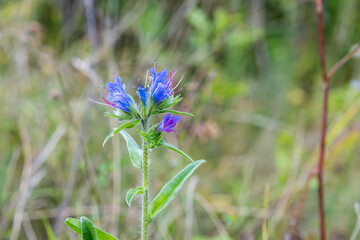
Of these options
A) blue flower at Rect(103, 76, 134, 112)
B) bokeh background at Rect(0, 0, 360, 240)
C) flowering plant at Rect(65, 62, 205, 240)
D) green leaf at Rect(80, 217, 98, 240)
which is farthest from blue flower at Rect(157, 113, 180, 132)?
bokeh background at Rect(0, 0, 360, 240)

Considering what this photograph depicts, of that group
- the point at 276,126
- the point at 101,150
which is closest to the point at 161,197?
the point at 101,150

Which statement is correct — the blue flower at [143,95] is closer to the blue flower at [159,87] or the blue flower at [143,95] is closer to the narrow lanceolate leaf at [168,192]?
the blue flower at [159,87]

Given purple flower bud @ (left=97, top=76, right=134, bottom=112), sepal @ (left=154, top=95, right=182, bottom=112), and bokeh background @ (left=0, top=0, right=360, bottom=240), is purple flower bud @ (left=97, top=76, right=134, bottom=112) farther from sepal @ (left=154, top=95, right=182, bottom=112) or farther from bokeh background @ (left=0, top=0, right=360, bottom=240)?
bokeh background @ (left=0, top=0, right=360, bottom=240)

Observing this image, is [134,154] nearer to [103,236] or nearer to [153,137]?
[153,137]

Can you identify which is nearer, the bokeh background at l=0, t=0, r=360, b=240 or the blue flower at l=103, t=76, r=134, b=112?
the blue flower at l=103, t=76, r=134, b=112

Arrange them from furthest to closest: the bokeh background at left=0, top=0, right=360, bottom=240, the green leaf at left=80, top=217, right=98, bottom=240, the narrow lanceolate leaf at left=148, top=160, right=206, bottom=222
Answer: the bokeh background at left=0, top=0, right=360, bottom=240
the narrow lanceolate leaf at left=148, top=160, right=206, bottom=222
the green leaf at left=80, top=217, right=98, bottom=240

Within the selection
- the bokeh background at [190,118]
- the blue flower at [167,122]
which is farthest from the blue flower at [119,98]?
the bokeh background at [190,118]

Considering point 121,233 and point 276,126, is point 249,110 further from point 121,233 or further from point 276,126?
point 121,233

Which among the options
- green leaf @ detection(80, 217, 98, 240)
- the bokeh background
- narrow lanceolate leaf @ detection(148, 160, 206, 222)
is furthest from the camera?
the bokeh background
